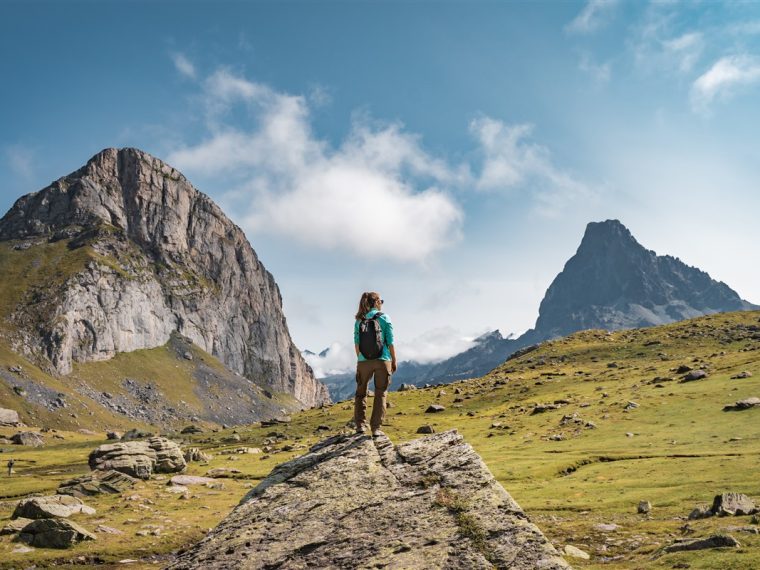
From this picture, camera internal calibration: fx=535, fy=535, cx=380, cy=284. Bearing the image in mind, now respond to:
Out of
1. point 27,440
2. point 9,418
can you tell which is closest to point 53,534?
point 27,440

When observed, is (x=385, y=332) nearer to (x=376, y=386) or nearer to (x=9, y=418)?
(x=376, y=386)

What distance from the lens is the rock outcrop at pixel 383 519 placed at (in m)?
12.3

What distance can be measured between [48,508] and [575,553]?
34.0 metres

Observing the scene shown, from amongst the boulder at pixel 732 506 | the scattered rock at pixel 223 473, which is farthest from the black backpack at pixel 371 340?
the scattered rock at pixel 223 473

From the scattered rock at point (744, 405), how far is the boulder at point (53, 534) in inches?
2680

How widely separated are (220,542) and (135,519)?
2902cm

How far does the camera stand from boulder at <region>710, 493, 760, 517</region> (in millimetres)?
24656

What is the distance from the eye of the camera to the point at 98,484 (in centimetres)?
4838

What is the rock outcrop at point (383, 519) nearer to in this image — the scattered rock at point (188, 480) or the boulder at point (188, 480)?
the boulder at point (188, 480)

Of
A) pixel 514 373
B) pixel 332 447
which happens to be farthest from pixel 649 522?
pixel 514 373

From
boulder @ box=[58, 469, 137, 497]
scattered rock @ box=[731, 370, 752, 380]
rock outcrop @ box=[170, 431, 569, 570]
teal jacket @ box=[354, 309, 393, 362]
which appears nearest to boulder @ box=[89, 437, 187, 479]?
boulder @ box=[58, 469, 137, 497]

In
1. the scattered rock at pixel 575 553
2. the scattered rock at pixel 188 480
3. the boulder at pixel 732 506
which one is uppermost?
the boulder at pixel 732 506

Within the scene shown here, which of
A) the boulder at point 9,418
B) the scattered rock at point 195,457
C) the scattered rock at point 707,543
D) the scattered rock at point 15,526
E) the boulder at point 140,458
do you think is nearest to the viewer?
the scattered rock at point 707,543

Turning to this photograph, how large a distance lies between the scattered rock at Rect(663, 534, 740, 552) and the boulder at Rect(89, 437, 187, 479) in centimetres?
5176
